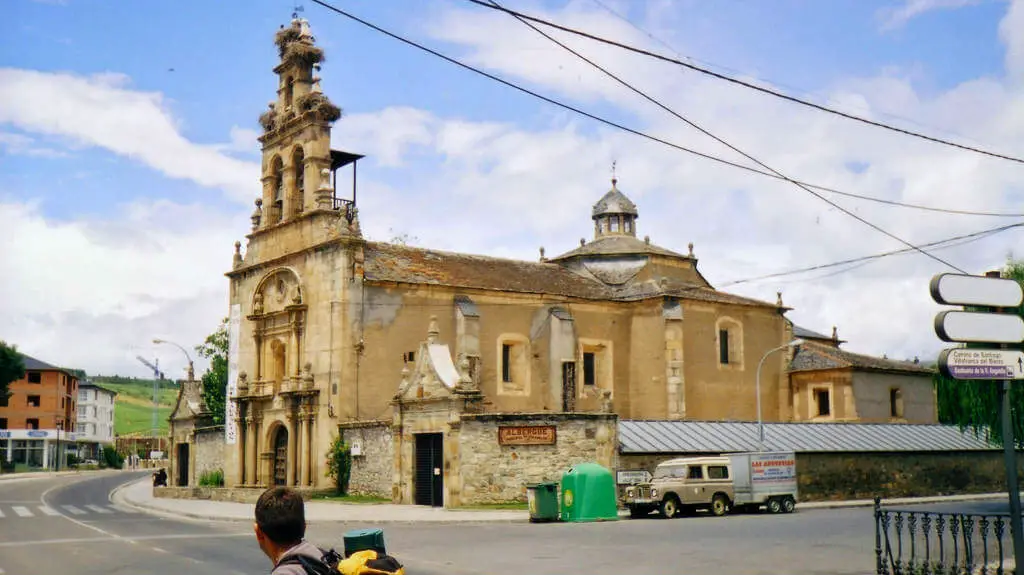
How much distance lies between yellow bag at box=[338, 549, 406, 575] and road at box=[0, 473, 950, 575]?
12076 millimetres

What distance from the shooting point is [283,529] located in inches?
192

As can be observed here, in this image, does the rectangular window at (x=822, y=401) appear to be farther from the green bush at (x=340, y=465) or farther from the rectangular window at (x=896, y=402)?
the green bush at (x=340, y=465)

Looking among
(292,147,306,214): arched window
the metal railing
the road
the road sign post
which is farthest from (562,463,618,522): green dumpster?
(292,147,306,214): arched window

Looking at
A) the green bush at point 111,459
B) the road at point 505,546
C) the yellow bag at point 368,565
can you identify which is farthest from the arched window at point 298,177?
the green bush at point 111,459

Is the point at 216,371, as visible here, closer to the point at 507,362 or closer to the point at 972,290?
the point at 507,362

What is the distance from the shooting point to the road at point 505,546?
1709 centimetres

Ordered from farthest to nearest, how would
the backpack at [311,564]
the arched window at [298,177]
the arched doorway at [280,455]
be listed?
the arched window at [298,177], the arched doorway at [280,455], the backpack at [311,564]

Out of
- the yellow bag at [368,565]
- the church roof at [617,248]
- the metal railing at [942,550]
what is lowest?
the metal railing at [942,550]

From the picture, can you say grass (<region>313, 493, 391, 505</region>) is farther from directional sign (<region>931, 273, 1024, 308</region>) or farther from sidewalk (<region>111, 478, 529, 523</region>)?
directional sign (<region>931, 273, 1024, 308</region>)

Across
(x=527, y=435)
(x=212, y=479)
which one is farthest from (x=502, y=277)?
(x=212, y=479)

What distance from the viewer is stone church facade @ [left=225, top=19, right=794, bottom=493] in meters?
42.5

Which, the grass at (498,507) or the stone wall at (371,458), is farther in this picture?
the stone wall at (371,458)

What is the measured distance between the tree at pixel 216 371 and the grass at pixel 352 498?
1093 inches

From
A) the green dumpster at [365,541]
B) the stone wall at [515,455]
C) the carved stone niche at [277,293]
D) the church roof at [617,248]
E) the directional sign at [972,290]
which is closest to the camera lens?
the green dumpster at [365,541]
